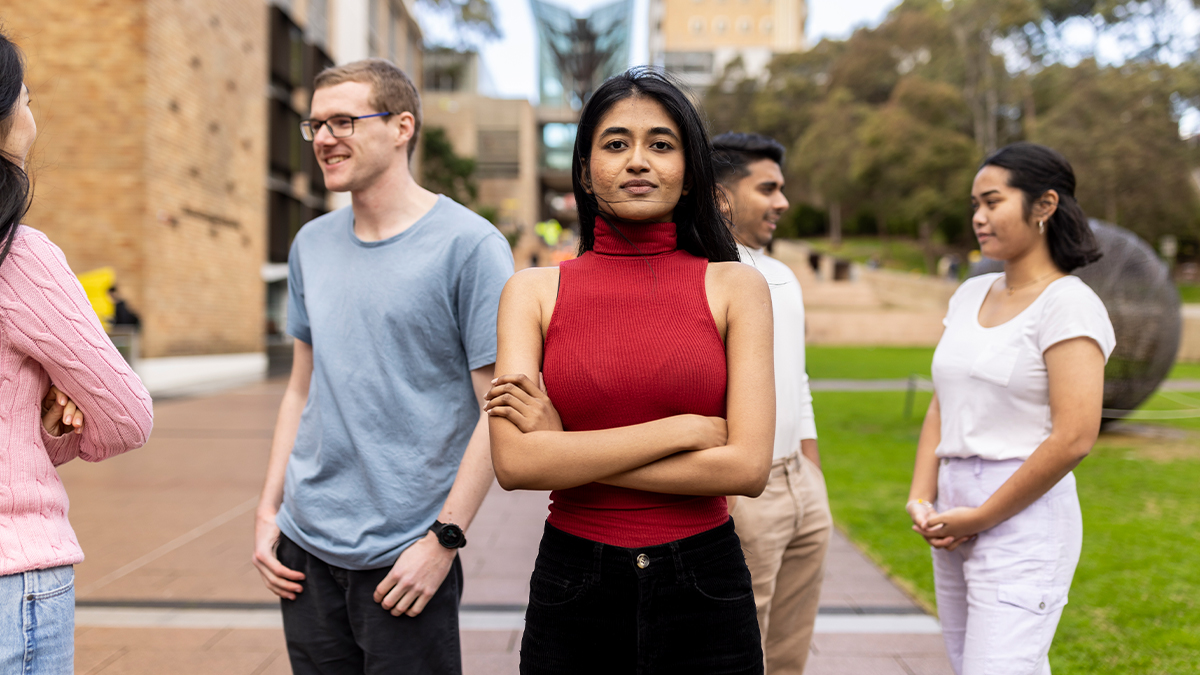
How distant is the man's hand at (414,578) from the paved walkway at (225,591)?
1.72m

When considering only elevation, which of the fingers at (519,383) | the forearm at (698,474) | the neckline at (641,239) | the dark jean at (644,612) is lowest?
the dark jean at (644,612)

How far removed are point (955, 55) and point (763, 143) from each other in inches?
1955

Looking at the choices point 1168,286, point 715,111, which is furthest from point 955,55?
point 1168,286

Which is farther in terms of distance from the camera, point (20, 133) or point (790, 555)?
point (790, 555)

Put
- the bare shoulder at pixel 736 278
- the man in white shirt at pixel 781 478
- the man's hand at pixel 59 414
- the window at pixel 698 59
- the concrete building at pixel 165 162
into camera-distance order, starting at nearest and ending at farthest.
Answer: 1. the man's hand at pixel 59 414
2. the bare shoulder at pixel 736 278
3. the man in white shirt at pixel 781 478
4. the concrete building at pixel 165 162
5. the window at pixel 698 59

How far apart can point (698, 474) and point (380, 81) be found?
133 centimetres

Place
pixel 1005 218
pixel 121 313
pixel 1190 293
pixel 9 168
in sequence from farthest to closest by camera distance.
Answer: pixel 1190 293 → pixel 121 313 → pixel 1005 218 → pixel 9 168

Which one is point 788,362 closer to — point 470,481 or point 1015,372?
point 1015,372

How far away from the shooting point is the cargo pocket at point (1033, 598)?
2186 mm

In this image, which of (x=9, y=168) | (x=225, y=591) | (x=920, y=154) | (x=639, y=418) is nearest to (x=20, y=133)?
(x=9, y=168)

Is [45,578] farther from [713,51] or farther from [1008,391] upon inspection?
[713,51]

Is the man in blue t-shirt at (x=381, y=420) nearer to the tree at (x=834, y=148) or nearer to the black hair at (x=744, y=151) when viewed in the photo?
the black hair at (x=744, y=151)

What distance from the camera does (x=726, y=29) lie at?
294ft

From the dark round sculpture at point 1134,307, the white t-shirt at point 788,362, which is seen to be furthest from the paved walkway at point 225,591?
the dark round sculpture at point 1134,307
